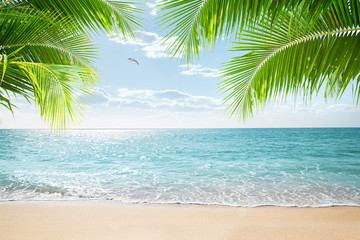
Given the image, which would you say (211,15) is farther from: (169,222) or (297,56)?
(169,222)

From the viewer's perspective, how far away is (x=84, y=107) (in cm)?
202

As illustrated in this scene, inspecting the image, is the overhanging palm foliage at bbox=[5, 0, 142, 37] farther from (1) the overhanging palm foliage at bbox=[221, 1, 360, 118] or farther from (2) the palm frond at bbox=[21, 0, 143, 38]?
(1) the overhanging palm foliage at bbox=[221, 1, 360, 118]

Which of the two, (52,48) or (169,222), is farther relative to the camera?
(169,222)

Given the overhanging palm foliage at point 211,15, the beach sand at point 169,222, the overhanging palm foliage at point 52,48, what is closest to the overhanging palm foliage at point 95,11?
the overhanging palm foliage at point 52,48

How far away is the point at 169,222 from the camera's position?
13.9 ft

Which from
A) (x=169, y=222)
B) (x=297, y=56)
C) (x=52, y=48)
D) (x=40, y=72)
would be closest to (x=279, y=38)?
(x=297, y=56)

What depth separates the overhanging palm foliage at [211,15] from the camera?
124cm

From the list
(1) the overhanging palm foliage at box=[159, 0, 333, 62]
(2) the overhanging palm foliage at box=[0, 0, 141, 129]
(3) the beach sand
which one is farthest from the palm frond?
(3) the beach sand

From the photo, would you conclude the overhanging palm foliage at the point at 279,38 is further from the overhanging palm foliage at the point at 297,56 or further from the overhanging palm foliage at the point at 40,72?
the overhanging palm foliage at the point at 40,72

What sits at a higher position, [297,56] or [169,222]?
[297,56]

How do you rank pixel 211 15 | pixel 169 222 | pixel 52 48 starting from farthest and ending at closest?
pixel 169 222 → pixel 52 48 → pixel 211 15

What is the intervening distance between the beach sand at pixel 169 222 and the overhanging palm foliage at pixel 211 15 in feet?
10.6

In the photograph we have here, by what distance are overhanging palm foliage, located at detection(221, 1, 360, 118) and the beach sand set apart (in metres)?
2.74

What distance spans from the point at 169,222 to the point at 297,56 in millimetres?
3758
